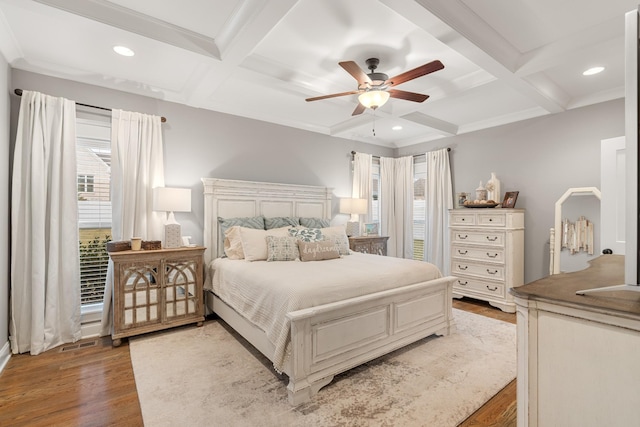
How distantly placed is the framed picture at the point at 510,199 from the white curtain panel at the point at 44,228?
5085 mm

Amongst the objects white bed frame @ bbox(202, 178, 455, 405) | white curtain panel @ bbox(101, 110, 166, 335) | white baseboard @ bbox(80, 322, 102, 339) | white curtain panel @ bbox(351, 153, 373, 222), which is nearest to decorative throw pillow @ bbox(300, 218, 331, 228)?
white bed frame @ bbox(202, 178, 455, 405)

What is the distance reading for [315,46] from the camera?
260 cm

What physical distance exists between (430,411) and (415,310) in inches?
38.2

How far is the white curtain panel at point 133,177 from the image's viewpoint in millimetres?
3189

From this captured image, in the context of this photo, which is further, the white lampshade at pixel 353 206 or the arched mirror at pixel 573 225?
the white lampshade at pixel 353 206

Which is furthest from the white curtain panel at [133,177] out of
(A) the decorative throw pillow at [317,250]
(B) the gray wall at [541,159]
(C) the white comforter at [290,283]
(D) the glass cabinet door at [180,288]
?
(B) the gray wall at [541,159]

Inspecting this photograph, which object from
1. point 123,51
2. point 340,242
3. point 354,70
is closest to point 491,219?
point 340,242

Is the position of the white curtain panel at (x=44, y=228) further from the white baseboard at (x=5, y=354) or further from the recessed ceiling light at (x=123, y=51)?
the recessed ceiling light at (x=123, y=51)

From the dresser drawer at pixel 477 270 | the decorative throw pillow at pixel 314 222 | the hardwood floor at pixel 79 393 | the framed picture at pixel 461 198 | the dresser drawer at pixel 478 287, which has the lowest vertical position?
the hardwood floor at pixel 79 393

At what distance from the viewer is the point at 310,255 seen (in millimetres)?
3299

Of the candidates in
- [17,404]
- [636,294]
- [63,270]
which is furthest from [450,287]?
[63,270]

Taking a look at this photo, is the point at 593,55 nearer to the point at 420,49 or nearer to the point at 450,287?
the point at 420,49

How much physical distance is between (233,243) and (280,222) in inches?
30.3

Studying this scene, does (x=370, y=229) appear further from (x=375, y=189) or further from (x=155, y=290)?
(x=155, y=290)
